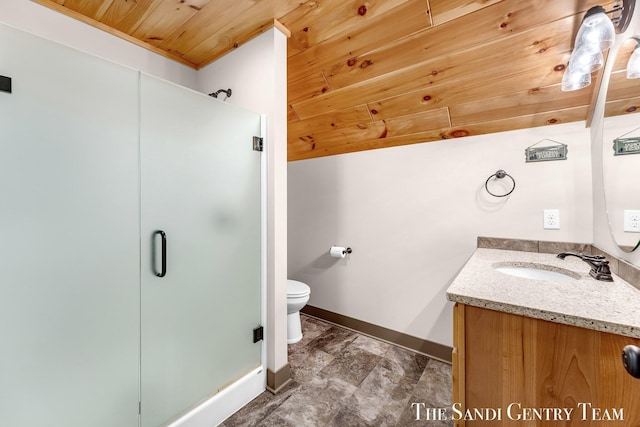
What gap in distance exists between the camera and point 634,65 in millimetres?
983

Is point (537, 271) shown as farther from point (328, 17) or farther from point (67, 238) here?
point (67, 238)

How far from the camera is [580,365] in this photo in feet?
2.39

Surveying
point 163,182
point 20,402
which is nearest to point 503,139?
point 163,182

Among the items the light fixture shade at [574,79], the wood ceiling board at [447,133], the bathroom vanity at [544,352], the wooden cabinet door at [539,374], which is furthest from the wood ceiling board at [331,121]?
the wooden cabinet door at [539,374]

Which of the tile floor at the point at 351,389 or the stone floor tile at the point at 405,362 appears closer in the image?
the tile floor at the point at 351,389

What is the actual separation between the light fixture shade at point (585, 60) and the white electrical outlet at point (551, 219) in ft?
2.55

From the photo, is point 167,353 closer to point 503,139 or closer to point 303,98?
point 303,98

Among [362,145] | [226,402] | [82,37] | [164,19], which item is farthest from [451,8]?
[226,402]

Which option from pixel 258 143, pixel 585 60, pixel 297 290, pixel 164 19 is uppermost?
pixel 164 19

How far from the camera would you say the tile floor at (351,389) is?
1.41 m

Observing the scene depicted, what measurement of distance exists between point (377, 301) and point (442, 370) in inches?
25.9

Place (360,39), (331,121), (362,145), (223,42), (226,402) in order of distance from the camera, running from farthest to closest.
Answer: (362,145)
(331,121)
(223,42)
(360,39)
(226,402)

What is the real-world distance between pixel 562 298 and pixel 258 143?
5.13 feet

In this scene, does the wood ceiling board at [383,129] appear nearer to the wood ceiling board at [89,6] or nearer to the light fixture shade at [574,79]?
the light fixture shade at [574,79]
